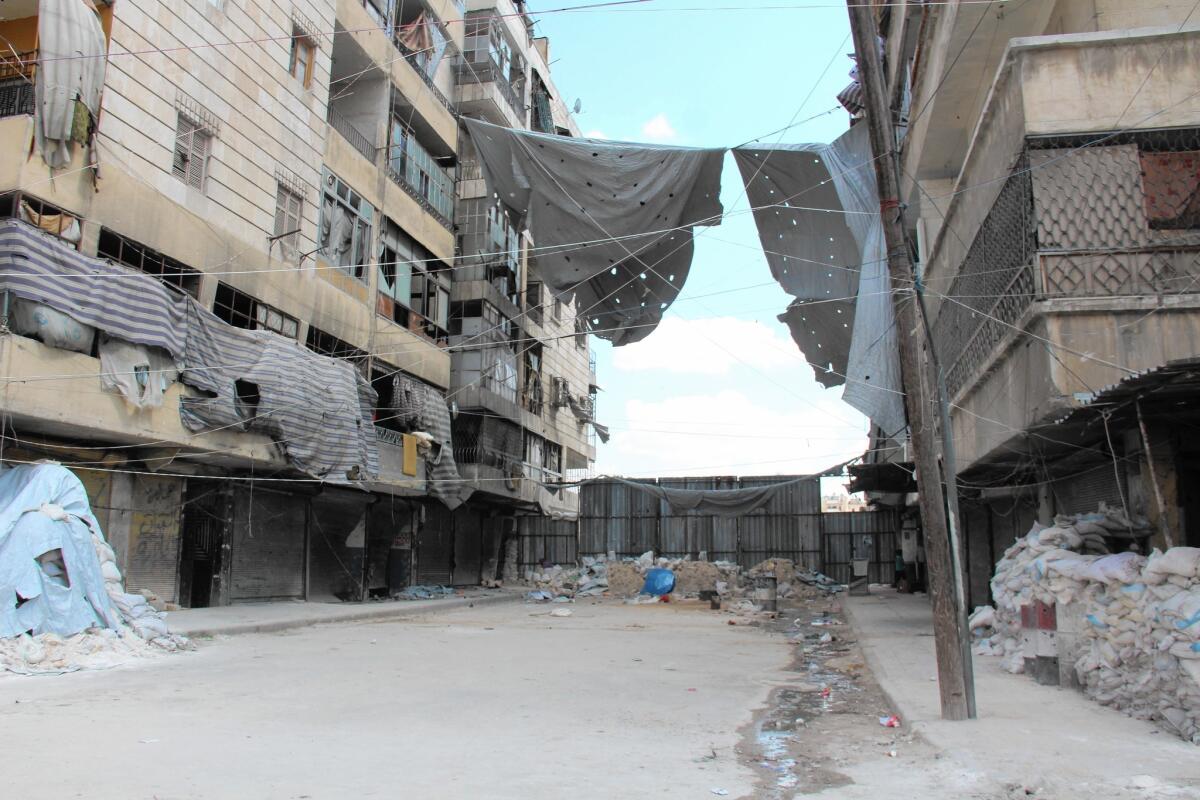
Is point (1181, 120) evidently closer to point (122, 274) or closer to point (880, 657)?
point (880, 657)

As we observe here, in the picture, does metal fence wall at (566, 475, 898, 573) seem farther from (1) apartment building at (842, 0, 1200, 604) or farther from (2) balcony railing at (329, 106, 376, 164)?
(1) apartment building at (842, 0, 1200, 604)

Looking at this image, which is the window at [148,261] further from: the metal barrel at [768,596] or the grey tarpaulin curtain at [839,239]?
the metal barrel at [768,596]

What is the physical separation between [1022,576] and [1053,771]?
5050 mm

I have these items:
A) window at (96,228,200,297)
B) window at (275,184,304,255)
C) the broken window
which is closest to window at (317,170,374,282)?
window at (275,184,304,255)

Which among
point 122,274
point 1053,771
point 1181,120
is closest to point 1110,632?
point 1053,771

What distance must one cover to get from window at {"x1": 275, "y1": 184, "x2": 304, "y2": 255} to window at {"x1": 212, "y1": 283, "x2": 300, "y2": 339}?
142 cm

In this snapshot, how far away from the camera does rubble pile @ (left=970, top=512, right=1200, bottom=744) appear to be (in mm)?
5656

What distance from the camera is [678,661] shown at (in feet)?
36.9

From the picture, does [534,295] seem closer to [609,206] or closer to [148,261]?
[148,261]

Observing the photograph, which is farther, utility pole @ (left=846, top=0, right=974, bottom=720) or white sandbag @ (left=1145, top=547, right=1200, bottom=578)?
utility pole @ (left=846, top=0, right=974, bottom=720)

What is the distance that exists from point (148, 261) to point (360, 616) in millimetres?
7958

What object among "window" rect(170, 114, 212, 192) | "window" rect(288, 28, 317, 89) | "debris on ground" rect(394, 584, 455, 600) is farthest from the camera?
"debris on ground" rect(394, 584, 455, 600)

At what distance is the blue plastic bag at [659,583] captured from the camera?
2761 centimetres

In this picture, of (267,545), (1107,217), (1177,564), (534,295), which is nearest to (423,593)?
(267,545)
